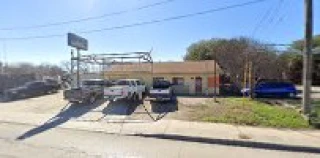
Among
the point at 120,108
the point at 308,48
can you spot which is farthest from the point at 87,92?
the point at 308,48

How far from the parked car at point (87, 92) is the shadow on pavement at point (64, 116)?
488 mm

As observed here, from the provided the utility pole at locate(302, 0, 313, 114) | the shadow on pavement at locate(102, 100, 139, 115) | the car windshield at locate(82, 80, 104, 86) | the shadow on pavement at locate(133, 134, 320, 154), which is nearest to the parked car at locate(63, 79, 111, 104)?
the car windshield at locate(82, 80, 104, 86)

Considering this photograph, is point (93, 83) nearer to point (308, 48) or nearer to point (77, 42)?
point (77, 42)

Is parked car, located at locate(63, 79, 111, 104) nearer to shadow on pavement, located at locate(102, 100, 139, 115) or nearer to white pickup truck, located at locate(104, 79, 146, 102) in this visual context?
white pickup truck, located at locate(104, 79, 146, 102)

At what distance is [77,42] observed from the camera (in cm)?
2183

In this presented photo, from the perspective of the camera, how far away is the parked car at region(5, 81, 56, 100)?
25.9 meters

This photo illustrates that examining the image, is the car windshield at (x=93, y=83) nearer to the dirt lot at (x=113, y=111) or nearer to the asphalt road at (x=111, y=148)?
the dirt lot at (x=113, y=111)

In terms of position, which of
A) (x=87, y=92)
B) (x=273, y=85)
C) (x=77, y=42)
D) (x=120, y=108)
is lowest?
(x=120, y=108)

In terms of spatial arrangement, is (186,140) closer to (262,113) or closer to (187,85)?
(262,113)

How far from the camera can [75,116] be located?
50.9ft

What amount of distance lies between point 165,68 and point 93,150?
23.8m

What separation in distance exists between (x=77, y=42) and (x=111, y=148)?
48.0 ft

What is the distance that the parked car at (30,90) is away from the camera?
2591 centimetres

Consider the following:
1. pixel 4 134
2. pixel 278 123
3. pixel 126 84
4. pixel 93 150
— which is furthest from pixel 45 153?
pixel 126 84
